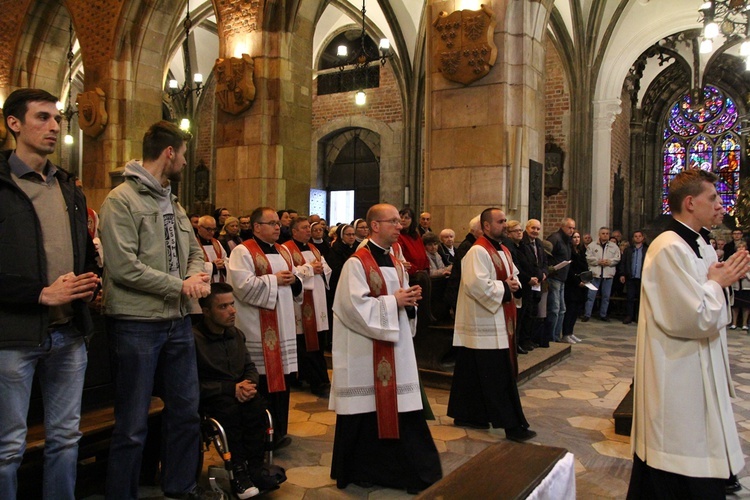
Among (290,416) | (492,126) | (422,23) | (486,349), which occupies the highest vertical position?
(422,23)

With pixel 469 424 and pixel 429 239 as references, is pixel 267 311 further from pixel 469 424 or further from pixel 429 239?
pixel 429 239

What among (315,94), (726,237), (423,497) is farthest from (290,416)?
(726,237)

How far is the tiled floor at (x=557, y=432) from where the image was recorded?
3719 millimetres

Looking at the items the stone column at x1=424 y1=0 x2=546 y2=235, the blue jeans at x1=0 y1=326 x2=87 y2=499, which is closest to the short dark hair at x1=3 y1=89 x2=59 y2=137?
the blue jeans at x1=0 y1=326 x2=87 y2=499

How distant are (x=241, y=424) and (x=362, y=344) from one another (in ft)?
2.74

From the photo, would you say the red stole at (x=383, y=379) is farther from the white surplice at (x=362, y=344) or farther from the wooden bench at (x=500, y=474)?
the wooden bench at (x=500, y=474)

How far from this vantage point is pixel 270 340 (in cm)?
432

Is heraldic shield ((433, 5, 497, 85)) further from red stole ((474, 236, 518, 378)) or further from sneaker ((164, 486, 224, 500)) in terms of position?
sneaker ((164, 486, 224, 500))

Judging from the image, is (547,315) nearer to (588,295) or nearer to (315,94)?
(588,295)

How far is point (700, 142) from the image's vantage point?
21.6 meters

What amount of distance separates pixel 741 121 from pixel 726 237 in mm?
3993

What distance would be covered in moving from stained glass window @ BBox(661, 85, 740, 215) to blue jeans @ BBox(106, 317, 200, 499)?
68.8 ft

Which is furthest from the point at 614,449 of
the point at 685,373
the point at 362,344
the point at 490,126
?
the point at 490,126

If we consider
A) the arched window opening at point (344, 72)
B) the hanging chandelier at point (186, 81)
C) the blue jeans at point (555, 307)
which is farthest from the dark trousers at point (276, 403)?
the arched window opening at point (344, 72)
